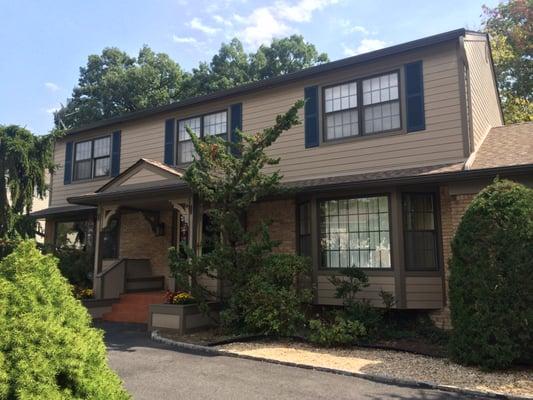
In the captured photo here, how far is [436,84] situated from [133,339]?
8539 millimetres

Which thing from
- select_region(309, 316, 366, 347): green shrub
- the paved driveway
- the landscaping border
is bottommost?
the paved driveway

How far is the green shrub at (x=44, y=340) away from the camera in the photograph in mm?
2975

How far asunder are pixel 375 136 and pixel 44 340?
893 centimetres

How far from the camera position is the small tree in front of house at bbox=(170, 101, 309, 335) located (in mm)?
9281

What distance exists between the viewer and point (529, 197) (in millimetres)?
7145

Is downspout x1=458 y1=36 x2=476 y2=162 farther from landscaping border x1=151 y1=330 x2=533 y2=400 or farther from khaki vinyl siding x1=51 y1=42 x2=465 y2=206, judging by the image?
landscaping border x1=151 y1=330 x2=533 y2=400

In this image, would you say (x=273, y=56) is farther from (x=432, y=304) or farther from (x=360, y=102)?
(x=432, y=304)

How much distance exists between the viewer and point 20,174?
49.5ft

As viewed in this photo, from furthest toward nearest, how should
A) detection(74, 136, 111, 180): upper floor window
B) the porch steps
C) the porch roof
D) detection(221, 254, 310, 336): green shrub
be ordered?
detection(74, 136, 111, 180): upper floor window, the porch steps, the porch roof, detection(221, 254, 310, 336): green shrub

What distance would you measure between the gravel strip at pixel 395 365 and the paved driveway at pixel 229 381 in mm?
408

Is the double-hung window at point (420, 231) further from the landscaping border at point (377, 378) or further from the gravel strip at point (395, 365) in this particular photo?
the landscaping border at point (377, 378)

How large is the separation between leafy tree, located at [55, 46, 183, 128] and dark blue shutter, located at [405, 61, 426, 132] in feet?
78.3

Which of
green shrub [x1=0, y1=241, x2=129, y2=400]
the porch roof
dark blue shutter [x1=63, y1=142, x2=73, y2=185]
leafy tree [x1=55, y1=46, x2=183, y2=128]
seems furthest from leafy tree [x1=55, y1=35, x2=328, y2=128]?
green shrub [x1=0, y1=241, x2=129, y2=400]

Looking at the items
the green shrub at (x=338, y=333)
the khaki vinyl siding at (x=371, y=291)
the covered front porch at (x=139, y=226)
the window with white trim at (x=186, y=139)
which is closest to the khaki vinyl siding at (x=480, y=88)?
the khaki vinyl siding at (x=371, y=291)
